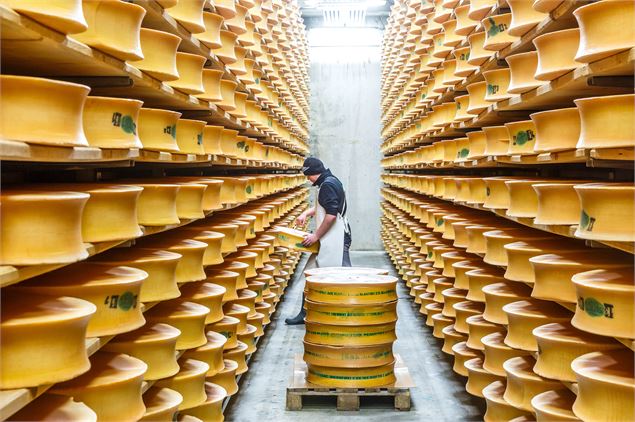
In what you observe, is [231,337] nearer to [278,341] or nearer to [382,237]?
[278,341]

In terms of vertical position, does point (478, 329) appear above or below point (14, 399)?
below

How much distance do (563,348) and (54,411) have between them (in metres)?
1.91

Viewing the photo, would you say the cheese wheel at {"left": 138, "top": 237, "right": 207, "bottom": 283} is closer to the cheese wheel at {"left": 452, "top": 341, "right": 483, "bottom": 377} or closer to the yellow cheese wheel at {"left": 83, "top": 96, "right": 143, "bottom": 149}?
the yellow cheese wheel at {"left": 83, "top": 96, "right": 143, "bottom": 149}

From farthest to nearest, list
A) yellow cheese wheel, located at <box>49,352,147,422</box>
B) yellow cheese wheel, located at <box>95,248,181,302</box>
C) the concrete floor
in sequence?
the concrete floor, yellow cheese wheel, located at <box>95,248,181,302</box>, yellow cheese wheel, located at <box>49,352,147,422</box>

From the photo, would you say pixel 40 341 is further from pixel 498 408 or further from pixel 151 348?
pixel 498 408

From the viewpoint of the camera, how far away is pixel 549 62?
3180mm

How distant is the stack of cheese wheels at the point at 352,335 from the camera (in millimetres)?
4953

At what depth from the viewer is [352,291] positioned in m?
5.00

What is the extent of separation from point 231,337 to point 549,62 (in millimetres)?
2661

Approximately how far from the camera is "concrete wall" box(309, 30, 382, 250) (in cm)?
1470

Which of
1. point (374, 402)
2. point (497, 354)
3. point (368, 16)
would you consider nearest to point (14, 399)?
point (497, 354)

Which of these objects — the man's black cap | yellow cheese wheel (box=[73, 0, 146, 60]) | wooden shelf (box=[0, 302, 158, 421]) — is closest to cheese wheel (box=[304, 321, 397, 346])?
the man's black cap

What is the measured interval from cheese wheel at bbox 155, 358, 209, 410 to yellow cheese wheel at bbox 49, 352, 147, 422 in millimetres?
858

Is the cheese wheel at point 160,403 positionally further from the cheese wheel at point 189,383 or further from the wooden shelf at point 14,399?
the wooden shelf at point 14,399
